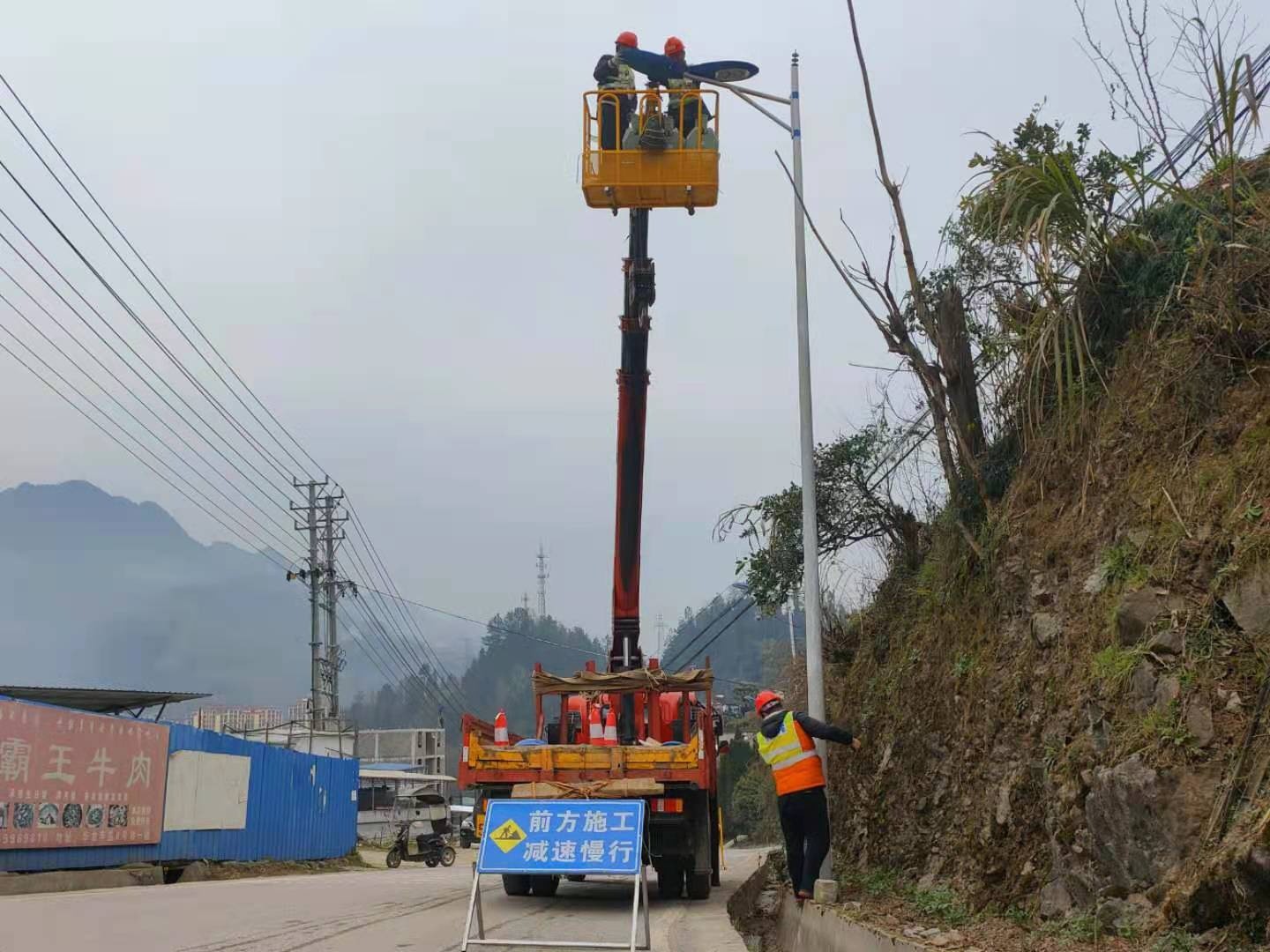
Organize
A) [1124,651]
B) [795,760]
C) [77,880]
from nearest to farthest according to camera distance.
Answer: [1124,651] < [795,760] < [77,880]

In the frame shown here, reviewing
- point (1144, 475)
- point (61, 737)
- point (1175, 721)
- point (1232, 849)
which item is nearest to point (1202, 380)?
point (1144, 475)

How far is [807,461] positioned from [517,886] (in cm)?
638

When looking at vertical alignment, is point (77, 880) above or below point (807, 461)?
below

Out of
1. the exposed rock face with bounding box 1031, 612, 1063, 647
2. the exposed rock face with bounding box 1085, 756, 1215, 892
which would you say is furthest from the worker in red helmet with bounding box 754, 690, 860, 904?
the exposed rock face with bounding box 1085, 756, 1215, 892

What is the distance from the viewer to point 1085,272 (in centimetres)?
956

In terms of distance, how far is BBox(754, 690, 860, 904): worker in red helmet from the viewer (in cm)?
896

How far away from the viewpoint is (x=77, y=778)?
16.7m

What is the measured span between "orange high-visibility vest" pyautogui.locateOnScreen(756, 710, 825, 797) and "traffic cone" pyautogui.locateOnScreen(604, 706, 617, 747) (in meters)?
4.34

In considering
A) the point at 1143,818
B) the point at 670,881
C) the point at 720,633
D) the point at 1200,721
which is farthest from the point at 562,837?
the point at 720,633

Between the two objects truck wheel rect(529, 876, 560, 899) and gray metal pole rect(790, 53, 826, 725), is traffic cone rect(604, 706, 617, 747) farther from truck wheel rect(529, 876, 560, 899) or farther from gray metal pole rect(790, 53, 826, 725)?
gray metal pole rect(790, 53, 826, 725)

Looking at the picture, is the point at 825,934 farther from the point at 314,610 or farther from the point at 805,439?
the point at 314,610

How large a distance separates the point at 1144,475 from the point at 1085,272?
88.3 inches

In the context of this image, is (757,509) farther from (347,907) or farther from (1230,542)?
(1230,542)

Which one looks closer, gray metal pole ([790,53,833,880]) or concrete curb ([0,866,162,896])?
gray metal pole ([790,53,833,880])
